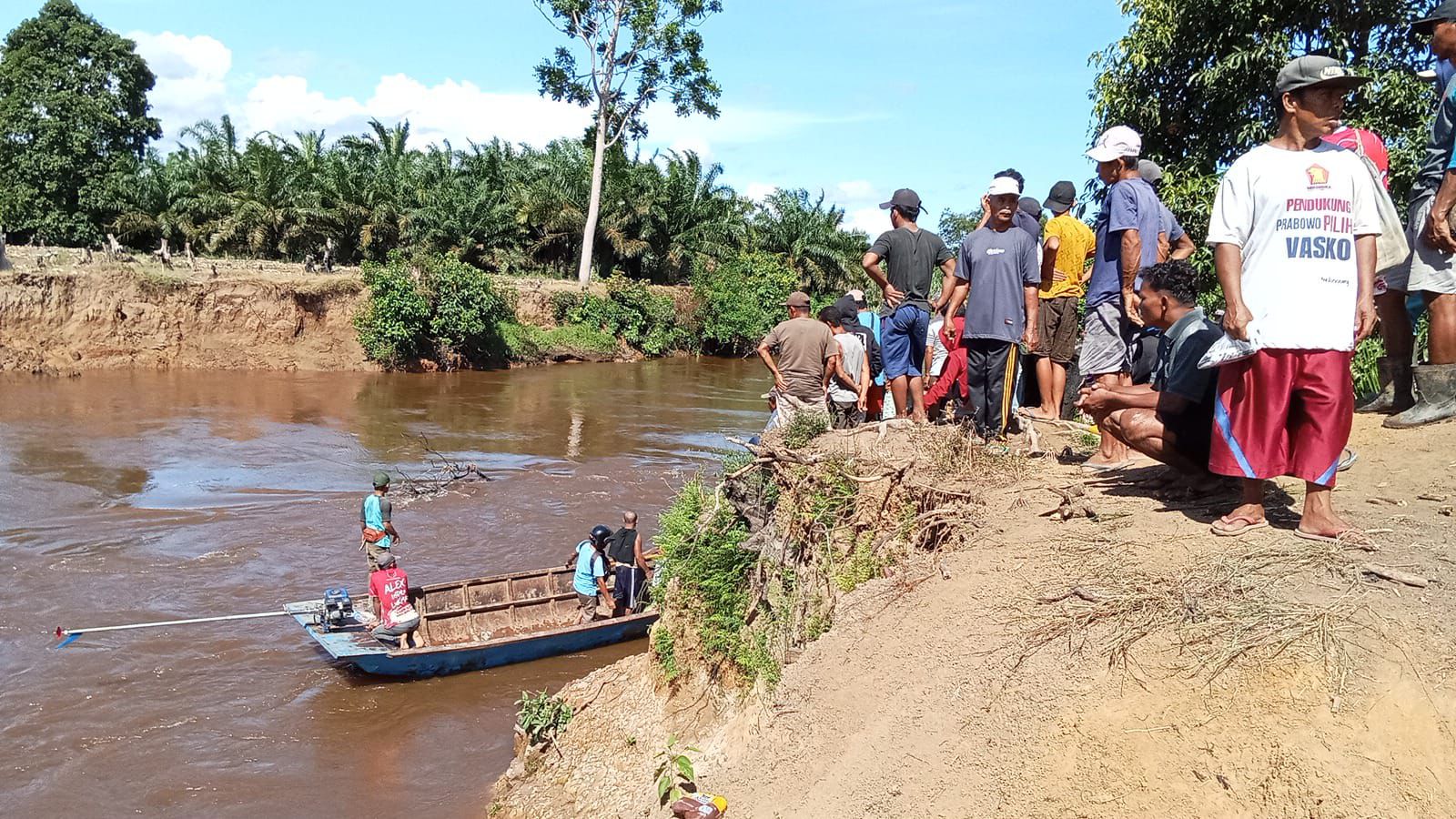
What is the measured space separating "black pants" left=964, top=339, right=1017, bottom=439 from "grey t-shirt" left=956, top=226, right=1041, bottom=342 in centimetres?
9

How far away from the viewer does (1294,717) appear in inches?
131

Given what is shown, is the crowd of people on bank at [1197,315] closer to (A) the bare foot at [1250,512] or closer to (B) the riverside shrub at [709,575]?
(A) the bare foot at [1250,512]

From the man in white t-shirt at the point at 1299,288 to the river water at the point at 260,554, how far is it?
6.51 m

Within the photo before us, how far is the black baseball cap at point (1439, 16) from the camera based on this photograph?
532 cm

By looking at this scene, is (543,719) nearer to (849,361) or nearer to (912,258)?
(849,361)

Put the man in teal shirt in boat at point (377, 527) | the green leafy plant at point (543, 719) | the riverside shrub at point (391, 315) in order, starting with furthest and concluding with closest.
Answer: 1. the riverside shrub at point (391, 315)
2. the man in teal shirt in boat at point (377, 527)
3. the green leafy plant at point (543, 719)

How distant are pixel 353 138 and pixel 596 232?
839 cm

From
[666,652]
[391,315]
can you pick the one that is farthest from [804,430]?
[391,315]

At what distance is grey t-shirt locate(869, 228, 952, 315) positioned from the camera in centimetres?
805

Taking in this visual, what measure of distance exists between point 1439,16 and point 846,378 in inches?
185

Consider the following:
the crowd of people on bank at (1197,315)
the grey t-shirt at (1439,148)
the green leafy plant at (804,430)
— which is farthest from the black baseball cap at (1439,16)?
the green leafy plant at (804,430)

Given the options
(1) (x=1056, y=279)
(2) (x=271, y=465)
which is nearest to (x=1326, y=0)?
(1) (x=1056, y=279)

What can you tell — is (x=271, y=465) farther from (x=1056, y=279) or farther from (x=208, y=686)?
(x=1056, y=279)

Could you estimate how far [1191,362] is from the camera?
190 inches
